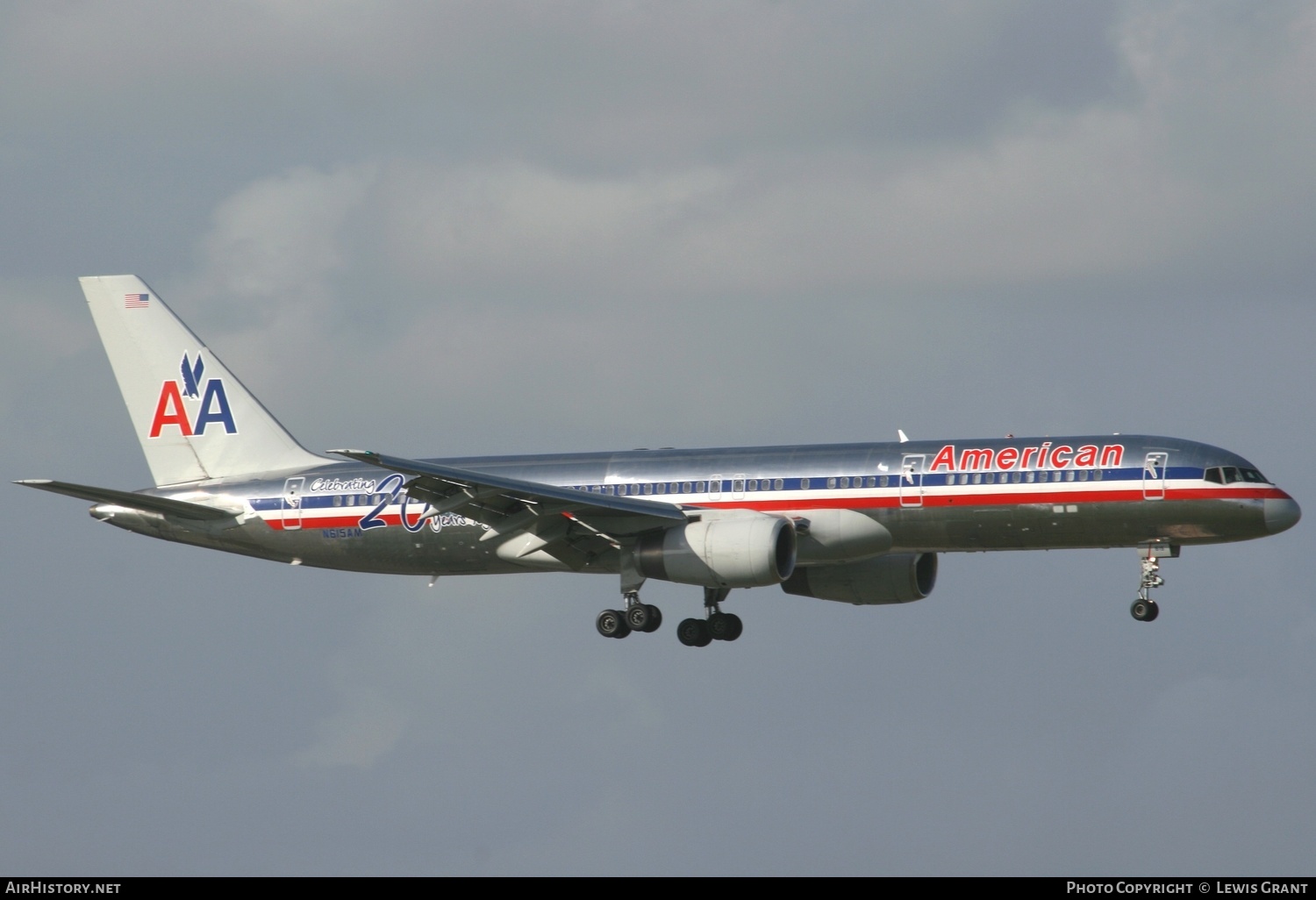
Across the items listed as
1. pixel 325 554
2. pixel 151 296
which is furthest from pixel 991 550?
pixel 151 296

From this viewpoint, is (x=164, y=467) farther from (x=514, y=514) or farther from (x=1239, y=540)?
(x=1239, y=540)

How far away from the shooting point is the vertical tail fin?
64.6 meters

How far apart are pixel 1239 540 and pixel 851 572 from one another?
13.7 metres

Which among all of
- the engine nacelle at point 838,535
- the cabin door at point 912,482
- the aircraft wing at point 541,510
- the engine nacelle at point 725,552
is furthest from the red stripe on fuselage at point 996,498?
Answer: the aircraft wing at point 541,510

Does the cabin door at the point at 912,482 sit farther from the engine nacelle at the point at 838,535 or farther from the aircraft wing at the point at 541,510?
the aircraft wing at the point at 541,510

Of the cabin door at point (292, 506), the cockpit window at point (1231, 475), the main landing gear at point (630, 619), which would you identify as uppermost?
the cabin door at point (292, 506)

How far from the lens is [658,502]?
190 feet

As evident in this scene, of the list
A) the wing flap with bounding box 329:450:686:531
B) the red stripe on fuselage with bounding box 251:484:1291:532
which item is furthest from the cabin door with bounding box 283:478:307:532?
the red stripe on fuselage with bounding box 251:484:1291:532

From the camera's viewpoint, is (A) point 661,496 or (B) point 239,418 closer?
(A) point 661,496

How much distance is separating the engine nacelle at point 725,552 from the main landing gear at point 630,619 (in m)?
2.09

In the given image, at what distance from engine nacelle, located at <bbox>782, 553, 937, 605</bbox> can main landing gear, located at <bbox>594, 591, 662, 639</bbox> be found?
7.04 meters

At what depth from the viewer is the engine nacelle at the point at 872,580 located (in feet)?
204

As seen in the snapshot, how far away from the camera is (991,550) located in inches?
2205

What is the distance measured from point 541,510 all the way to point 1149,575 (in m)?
18.7
